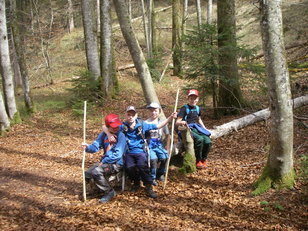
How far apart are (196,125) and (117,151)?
2.01 metres

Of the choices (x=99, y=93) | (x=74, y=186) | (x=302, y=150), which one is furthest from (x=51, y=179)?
(x=99, y=93)

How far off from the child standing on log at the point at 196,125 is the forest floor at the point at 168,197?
0.54 metres

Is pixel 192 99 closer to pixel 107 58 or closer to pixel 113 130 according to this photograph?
Result: pixel 113 130

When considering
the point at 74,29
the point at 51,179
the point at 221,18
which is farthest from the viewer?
the point at 74,29

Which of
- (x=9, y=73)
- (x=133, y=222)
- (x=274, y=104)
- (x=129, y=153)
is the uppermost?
(x=9, y=73)

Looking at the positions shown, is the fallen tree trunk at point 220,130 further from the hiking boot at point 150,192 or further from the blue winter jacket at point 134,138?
the hiking boot at point 150,192

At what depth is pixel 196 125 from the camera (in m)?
6.79

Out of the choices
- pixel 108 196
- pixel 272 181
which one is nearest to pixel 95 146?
pixel 108 196

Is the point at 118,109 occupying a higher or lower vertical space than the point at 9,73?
lower

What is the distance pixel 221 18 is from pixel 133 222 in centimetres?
802

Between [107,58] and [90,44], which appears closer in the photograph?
[90,44]

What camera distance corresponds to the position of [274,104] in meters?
4.89

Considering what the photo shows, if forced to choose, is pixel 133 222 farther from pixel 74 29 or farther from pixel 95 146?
pixel 74 29

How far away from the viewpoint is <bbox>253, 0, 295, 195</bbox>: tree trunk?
4668 mm
